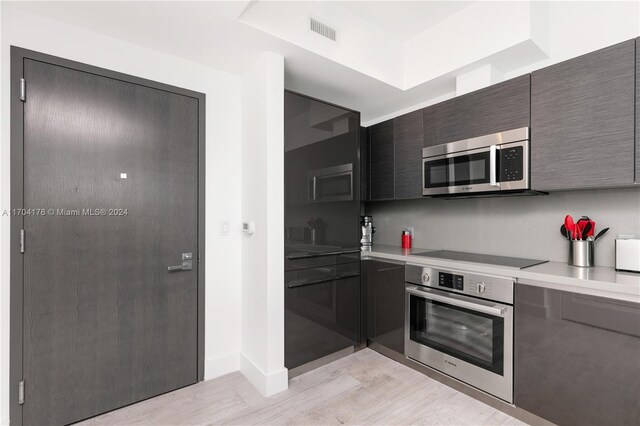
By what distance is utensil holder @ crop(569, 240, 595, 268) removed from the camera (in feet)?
6.22

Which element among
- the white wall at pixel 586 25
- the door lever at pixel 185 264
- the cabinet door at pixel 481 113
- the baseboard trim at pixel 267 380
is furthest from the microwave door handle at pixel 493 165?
the door lever at pixel 185 264

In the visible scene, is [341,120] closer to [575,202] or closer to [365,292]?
[365,292]

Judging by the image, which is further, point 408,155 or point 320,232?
point 408,155

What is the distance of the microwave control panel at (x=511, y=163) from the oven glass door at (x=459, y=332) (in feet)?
3.03

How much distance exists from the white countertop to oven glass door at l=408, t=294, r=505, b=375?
30cm

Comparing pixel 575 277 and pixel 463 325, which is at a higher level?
pixel 575 277

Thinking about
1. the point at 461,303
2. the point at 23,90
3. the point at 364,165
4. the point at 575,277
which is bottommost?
the point at 461,303

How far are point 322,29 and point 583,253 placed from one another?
2.32 m

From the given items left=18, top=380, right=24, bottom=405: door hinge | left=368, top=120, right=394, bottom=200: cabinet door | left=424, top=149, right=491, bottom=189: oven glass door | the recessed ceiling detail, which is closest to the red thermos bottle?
left=368, top=120, right=394, bottom=200: cabinet door

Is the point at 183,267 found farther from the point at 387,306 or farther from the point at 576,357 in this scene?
the point at 576,357

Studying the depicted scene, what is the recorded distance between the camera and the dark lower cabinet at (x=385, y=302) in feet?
8.26

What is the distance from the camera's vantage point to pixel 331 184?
2525mm

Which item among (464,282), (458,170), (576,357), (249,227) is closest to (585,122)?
(458,170)

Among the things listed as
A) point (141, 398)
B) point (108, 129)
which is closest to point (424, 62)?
point (108, 129)
